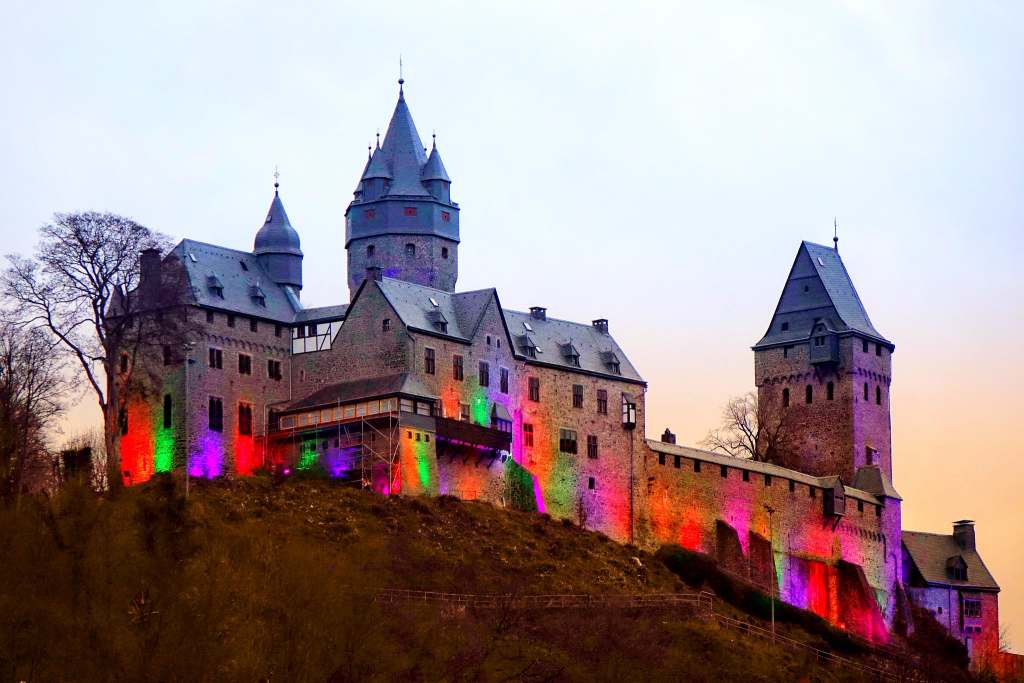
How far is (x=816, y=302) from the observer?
124250mm

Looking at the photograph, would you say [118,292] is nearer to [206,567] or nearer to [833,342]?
[206,567]

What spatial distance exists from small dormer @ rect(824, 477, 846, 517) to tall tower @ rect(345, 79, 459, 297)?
20.4 m


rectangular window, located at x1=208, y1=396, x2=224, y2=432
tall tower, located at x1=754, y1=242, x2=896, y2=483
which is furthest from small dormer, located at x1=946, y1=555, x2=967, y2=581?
rectangular window, located at x1=208, y1=396, x2=224, y2=432

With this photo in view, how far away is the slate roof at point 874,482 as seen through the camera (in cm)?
11744

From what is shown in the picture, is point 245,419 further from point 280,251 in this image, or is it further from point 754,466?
point 754,466

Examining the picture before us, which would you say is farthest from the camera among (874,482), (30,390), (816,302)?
(816,302)

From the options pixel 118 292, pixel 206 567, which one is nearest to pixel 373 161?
pixel 118 292

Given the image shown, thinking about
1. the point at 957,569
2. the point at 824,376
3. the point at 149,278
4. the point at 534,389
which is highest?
the point at 149,278

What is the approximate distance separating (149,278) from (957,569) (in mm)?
47800

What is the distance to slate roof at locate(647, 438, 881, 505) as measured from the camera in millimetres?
107000

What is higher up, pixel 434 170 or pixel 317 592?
pixel 434 170

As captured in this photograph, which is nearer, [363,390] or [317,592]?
[317,592]

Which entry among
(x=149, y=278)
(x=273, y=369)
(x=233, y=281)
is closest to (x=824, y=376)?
(x=273, y=369)

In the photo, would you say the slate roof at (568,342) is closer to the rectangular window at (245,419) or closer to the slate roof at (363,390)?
the slate roof at (363,390)
